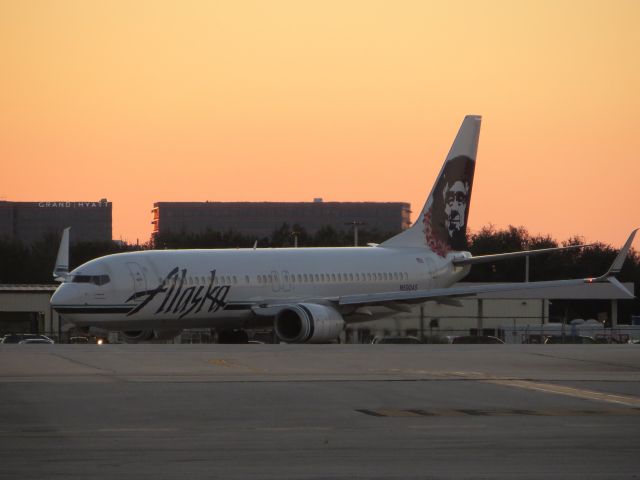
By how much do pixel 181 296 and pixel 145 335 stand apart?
1.90m

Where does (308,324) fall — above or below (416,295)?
below

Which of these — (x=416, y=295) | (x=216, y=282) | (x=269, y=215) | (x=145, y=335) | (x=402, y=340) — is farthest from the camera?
(x=269, y=215)

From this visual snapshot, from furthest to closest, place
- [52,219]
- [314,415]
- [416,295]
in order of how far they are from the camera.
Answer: [52,219]
[416,295]
[314,415]

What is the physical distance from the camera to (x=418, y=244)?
5172cm

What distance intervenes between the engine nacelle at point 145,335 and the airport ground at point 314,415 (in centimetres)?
1567

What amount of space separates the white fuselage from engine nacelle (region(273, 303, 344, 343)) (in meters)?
1.29

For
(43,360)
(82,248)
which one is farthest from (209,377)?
(82,248)

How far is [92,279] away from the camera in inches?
1624

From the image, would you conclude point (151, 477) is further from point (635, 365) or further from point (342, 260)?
point (342, 260)

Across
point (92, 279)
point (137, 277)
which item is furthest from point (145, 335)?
point (92, 279)

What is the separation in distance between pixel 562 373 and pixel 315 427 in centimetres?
892

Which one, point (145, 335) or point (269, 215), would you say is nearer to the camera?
point (145, 335)

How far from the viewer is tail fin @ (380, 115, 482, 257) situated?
51875 mm

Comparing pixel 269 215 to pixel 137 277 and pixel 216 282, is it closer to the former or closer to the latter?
pixel 216 282
